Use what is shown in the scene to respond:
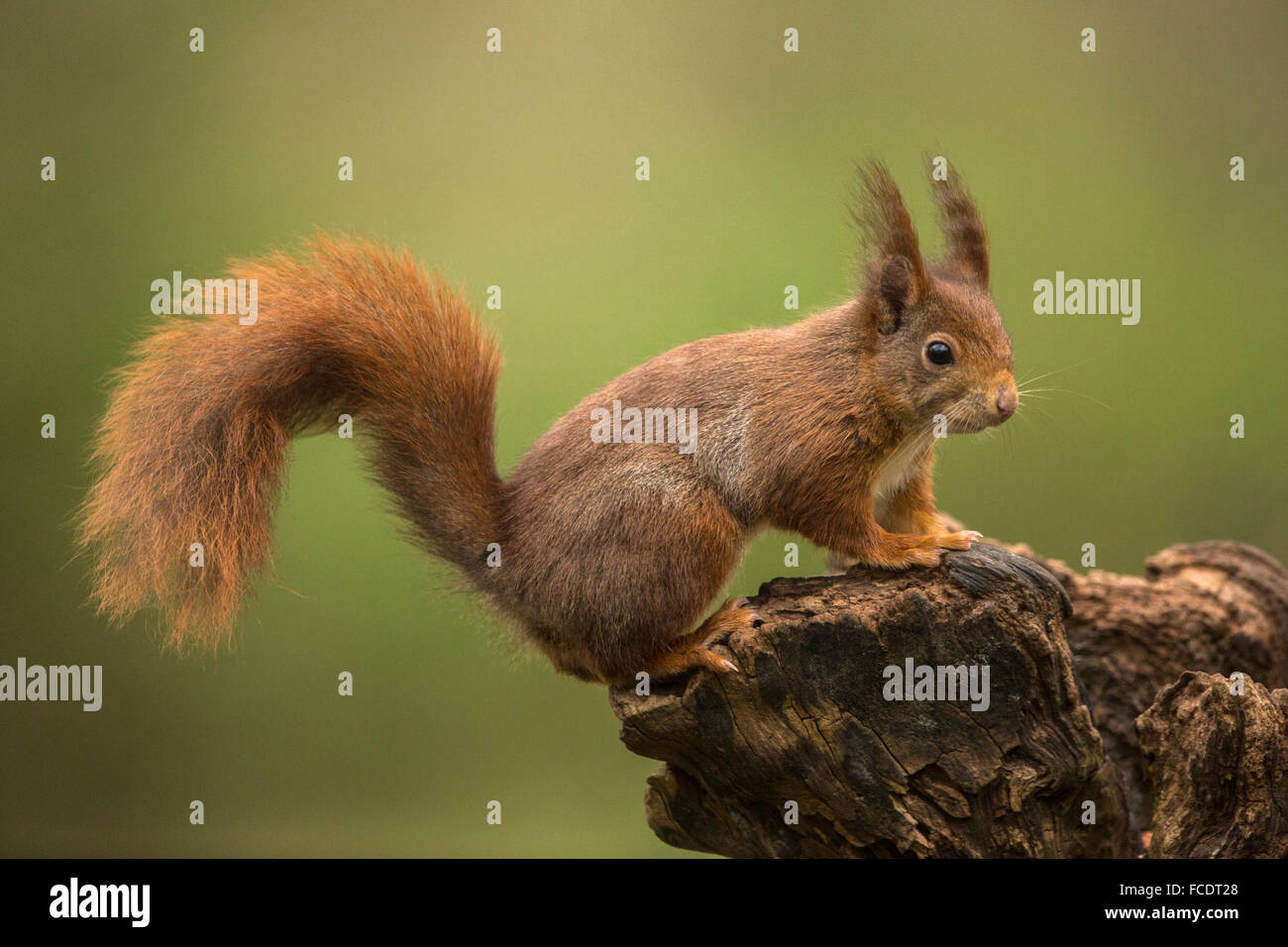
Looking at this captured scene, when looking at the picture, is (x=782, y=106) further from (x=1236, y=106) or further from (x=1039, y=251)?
(x=1236, y=106)

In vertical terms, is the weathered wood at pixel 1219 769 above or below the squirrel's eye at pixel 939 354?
below

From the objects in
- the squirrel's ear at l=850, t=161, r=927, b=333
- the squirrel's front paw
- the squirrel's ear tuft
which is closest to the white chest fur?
the squirrel's front paw

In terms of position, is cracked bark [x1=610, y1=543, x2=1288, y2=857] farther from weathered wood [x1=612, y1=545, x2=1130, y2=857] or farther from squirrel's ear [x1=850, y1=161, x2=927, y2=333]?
squirrel's ear [x1=850, y1=161, x2=927, y2=333]

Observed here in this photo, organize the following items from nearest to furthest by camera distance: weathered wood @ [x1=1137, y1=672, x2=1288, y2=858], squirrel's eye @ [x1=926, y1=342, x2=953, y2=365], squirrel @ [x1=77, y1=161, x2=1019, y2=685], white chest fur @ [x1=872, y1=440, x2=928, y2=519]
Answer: weathered wood @ [x1=1137, y1=672, x2=1288, y2=858], squirrel @ [x1=77, y1=161, x2=1019, y2=685], squirrel's eye @ [x1=926, y1=342, x2=953, y2=365], white chest fur @ [x1=872, y1=440, x2=928, y2=519]

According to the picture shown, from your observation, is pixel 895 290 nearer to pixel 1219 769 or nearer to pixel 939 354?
pixel 939 354

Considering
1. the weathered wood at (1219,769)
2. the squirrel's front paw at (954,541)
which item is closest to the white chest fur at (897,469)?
the squirrel's front paw at (954,541)

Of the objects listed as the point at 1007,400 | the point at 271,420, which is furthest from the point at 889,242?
the point at 271,420

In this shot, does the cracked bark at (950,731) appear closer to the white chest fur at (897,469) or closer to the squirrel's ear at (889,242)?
the white chest fur at (897,469)
